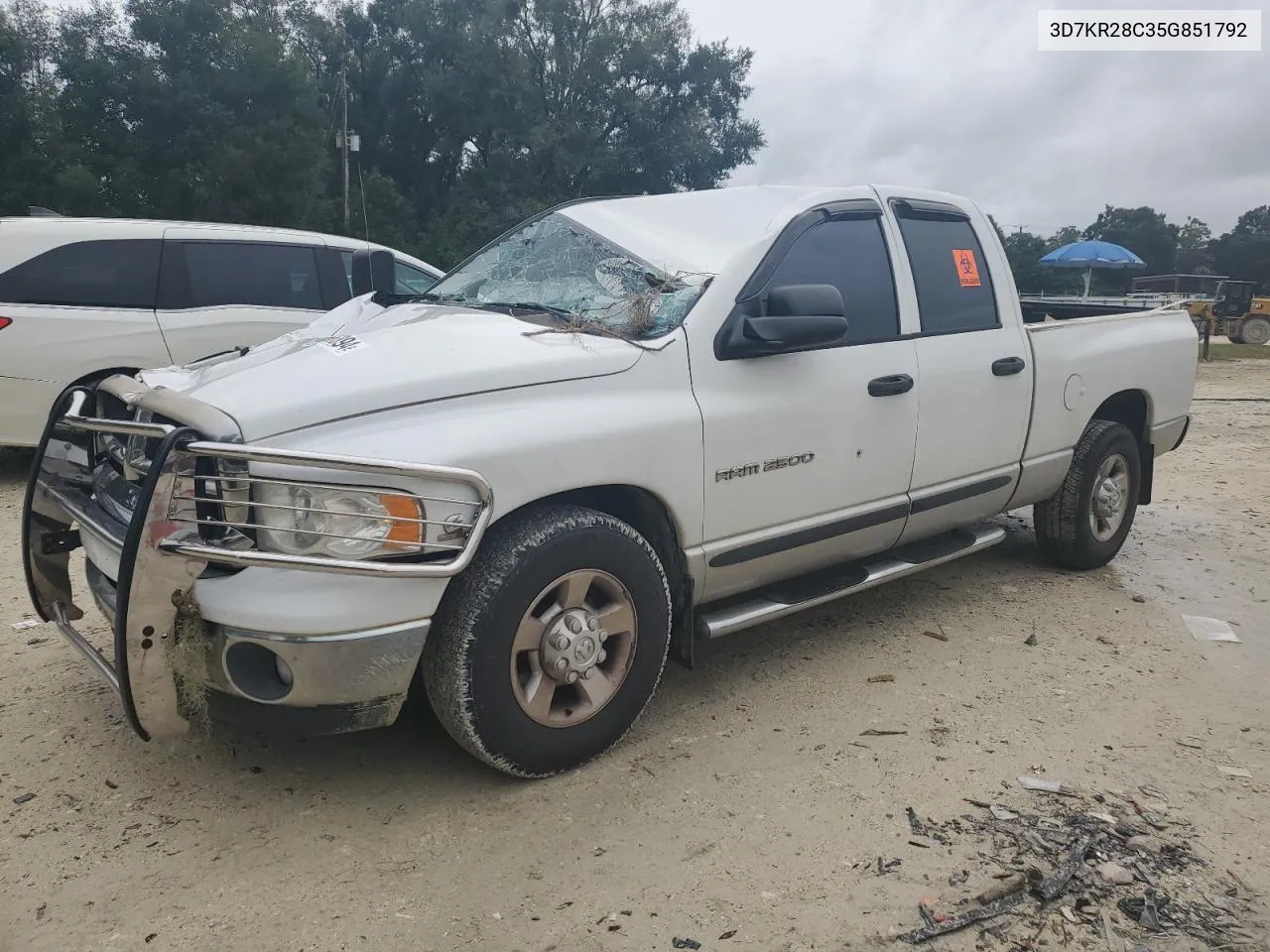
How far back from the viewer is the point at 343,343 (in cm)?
301

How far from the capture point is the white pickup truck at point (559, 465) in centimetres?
241

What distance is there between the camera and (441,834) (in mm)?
2650

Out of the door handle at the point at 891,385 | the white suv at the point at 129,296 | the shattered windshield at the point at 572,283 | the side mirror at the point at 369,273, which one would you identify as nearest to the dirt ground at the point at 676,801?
the door handle at the point at 891,385

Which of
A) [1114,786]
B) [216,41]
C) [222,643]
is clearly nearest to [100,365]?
[222,643]

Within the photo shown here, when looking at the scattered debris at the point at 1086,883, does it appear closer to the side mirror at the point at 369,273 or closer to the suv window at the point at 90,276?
the side mirror at the point at 369,273

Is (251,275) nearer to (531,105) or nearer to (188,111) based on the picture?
(188,111)

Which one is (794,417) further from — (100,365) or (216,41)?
(216,41)

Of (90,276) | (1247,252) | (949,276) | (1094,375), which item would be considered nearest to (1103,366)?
(1094,375)

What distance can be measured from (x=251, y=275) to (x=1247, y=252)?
67.7 metres

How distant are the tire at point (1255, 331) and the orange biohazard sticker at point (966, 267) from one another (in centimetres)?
2562

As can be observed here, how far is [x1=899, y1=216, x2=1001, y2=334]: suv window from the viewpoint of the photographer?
3955 mm

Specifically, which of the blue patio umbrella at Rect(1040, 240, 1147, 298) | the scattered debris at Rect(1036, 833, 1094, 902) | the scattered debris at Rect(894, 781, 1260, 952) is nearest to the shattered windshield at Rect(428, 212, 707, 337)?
the scattered debris at Rect(894, 781, 1260, 952)

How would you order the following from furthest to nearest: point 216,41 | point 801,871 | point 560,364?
1. point 216,41
2. point 560,364
3. point 801,871

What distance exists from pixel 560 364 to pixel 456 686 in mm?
967
